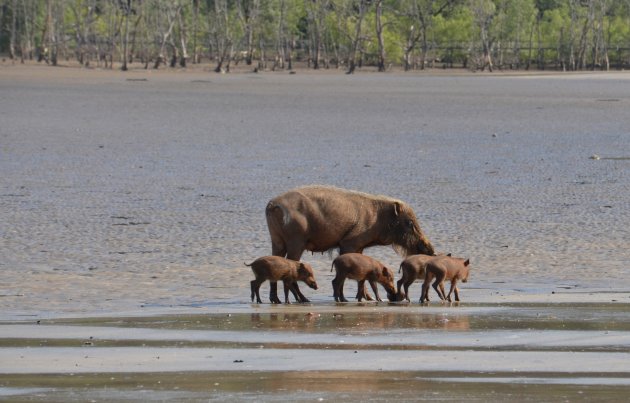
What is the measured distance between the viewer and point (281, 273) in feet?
37.6

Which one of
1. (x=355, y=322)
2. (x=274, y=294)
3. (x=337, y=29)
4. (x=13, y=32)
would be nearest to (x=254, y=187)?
(x=274, y=294)

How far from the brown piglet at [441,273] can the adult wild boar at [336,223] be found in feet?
4.05

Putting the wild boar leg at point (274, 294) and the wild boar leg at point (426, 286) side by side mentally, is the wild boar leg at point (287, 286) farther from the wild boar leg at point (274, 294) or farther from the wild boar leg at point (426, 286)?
the wild boar leg at point (426, 286)

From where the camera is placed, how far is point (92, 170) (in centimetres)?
2280

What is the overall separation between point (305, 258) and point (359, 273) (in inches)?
111

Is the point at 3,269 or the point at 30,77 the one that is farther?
the point at 30,77

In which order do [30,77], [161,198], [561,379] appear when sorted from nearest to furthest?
[561,379] < [161,198] < [30,77]

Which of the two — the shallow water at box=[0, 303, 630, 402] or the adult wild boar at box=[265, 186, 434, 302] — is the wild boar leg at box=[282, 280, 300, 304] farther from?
the shallow water at box=[0, 303, 630, 402]

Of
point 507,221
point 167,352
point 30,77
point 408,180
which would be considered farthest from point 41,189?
point 30,77

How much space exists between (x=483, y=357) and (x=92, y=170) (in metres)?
15.4

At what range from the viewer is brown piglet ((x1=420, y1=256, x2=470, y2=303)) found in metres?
11.3

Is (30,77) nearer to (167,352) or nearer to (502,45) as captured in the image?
(502,45)

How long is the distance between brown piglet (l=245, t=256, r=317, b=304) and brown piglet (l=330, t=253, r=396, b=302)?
263 mm

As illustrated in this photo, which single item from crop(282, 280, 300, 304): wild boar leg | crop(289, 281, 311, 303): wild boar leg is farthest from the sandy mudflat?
crop(282, 280, 300, 304): wild boar leg
